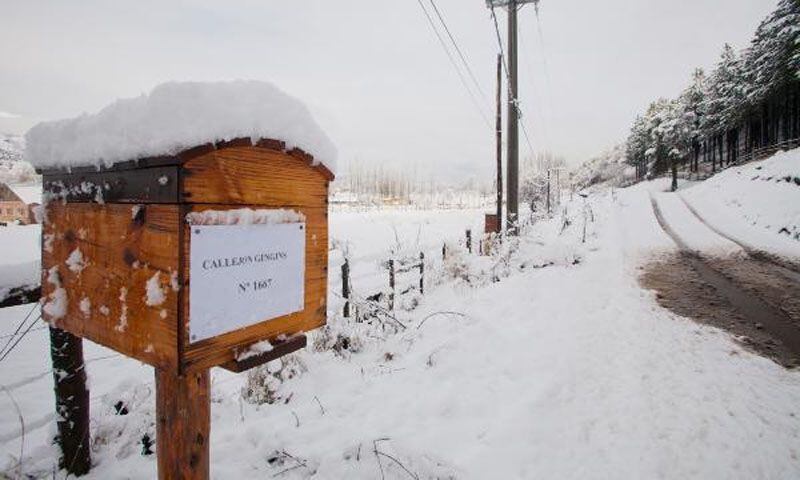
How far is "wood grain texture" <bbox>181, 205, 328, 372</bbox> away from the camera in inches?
49.3

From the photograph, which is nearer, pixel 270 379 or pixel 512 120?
pixel 270 379

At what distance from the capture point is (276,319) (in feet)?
5.16

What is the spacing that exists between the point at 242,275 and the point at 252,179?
34 cm

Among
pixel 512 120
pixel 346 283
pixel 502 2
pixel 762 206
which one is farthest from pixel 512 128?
pixel 762 206

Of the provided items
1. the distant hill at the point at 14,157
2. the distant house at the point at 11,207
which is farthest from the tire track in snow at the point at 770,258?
the distant house at the point at 11,207

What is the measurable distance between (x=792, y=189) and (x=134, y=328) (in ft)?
78.6

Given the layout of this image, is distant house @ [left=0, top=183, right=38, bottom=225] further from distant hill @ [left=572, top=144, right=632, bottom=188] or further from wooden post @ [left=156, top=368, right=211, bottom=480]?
distant hill @ [left=572, top=144, right=632, bottom=188]

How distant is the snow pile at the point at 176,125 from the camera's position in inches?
48.9

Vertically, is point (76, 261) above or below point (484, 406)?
above

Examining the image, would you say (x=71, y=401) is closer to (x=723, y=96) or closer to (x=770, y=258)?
(x=770, y=258)

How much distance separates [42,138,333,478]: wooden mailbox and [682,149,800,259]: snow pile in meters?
14.2

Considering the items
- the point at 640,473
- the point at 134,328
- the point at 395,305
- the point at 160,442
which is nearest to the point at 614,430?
the point at 640,473

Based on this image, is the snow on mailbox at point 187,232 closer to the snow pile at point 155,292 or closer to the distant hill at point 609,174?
the snow pile at point 155,292

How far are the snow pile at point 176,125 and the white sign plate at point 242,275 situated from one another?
30 centimetres
